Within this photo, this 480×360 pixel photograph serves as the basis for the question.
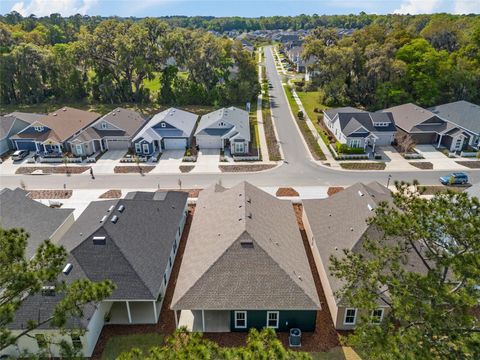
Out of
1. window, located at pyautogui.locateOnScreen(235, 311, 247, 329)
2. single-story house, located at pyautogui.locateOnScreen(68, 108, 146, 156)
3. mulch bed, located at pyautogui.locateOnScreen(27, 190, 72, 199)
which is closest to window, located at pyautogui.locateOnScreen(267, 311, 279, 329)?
window, located at pyautogui.locateOnScreen(235, 311, 247, 329)

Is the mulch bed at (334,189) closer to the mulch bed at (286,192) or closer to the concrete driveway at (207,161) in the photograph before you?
the mulch bed at (286,192)

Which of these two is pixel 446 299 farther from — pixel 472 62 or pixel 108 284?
pixel 472 62

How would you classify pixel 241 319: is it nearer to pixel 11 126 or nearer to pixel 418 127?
pixel 418 127

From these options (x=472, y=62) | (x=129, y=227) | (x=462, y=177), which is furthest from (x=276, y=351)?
(x=472, y=62)

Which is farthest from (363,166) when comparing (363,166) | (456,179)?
(456,179)

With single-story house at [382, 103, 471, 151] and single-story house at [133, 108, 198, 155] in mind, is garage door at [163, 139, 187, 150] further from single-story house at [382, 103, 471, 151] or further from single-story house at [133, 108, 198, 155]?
single-story house at [382, 103, 471, 151]

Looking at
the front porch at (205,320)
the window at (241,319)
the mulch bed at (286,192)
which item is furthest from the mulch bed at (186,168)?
the window at (241,319)
